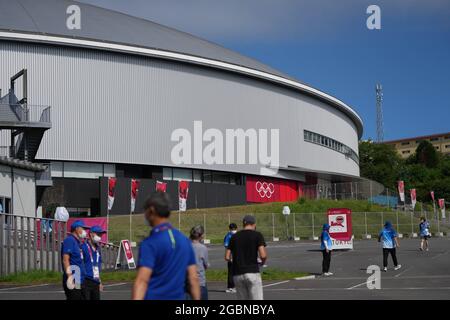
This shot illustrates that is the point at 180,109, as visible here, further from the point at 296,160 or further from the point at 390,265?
the point at 390,265

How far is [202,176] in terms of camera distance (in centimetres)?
6512

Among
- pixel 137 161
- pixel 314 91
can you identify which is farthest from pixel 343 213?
pixel 314 91

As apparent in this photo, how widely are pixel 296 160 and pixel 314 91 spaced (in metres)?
8.34

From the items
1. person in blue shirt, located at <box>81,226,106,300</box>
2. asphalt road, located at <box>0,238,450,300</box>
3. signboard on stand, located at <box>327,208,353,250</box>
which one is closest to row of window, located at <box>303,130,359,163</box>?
signboard on stand, located at <box>327,208,353,250</box>

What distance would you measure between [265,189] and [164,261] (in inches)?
2548

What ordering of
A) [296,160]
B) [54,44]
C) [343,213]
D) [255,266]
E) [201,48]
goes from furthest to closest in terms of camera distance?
[296,160], [201,48], [54,44], [343,213], [255,266]

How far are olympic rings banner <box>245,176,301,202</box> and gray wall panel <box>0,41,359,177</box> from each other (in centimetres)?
200

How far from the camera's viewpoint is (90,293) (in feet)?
38.5

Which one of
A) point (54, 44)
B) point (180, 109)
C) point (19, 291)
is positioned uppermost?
point (54, 44)

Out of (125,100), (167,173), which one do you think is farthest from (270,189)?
(125,100)

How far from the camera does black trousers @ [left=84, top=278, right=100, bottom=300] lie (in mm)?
11672

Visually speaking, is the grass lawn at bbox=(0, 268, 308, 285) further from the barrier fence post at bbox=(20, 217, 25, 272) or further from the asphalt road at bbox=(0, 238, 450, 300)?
the asphalt road at bbox=(0, 238, 450, 300)

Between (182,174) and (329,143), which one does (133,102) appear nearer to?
(182,174)
